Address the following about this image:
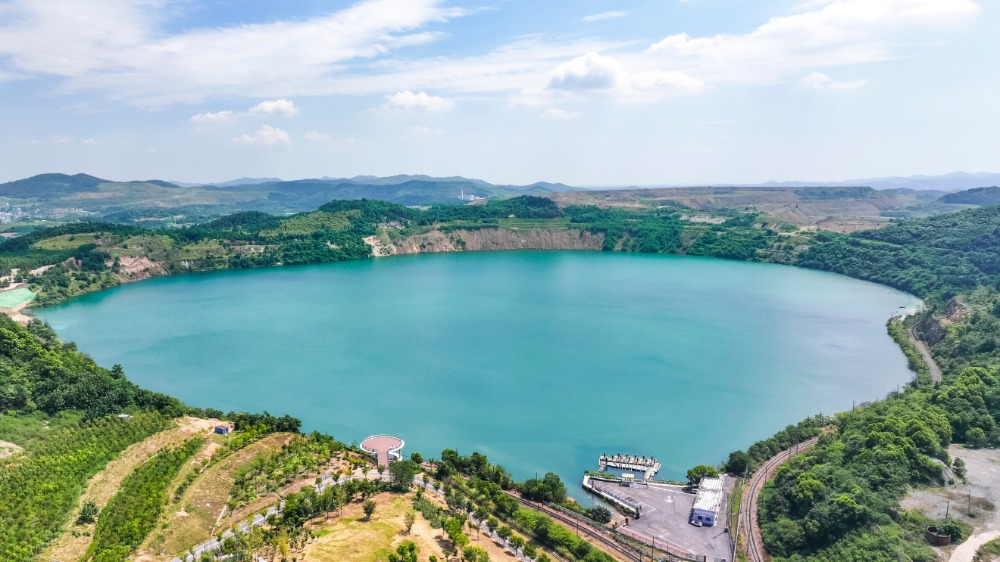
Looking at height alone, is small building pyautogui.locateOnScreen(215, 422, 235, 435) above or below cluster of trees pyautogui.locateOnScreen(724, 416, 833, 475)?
above

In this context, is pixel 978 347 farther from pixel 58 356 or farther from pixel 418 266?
pixel 418 266

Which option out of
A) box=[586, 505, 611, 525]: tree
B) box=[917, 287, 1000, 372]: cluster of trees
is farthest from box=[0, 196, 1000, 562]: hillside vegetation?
box=[586, 505, 611, 525]: tree

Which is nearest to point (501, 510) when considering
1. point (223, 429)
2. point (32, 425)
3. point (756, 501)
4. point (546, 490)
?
point (546, 490)

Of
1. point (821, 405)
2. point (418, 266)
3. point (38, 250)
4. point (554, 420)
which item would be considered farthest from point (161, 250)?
point (821, 405)

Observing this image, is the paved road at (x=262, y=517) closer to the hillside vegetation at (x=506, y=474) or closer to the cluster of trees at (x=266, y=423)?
the hillside vegetation at (x=506, y=474)

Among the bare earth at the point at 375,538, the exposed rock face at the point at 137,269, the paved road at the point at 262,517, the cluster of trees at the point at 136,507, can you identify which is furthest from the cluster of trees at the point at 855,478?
the exposed rock face at the point at 137,269

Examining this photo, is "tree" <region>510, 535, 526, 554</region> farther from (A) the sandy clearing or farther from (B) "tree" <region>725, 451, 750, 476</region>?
(B) "tree" <region>725, 451, 750, 476</region>
